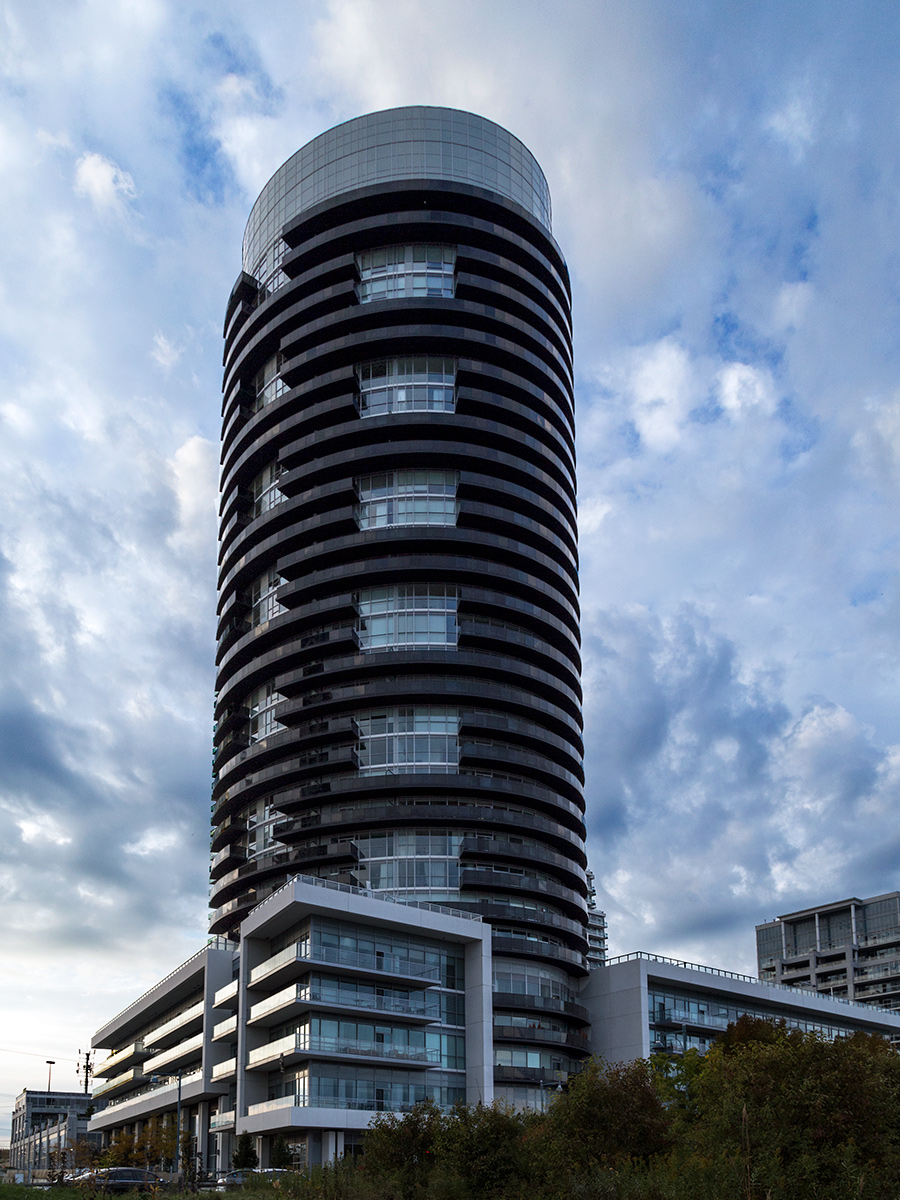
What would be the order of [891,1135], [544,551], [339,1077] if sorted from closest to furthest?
[891,1135] < [339,1077] < [544,551]

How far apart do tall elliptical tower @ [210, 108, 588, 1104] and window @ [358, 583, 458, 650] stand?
0.22 m

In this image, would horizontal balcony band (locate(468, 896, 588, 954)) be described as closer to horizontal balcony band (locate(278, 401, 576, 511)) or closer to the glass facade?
horizontal balcony band (locate(278, 401, 576, 511))

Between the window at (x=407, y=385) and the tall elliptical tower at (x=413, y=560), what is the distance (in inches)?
9.6

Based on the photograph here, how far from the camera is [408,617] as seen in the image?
108 meters

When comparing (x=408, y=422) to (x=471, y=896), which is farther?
(x=408, y=422)

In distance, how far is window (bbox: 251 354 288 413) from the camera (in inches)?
5000

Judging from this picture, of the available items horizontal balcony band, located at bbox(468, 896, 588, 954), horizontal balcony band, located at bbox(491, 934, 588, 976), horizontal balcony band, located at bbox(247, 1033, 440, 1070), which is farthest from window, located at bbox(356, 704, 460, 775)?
horizontal balcony band, located at bbox(247, 1033, 440, 1070)

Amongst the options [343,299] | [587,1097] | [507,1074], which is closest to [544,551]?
[343,299]

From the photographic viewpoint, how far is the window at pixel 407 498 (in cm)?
11150

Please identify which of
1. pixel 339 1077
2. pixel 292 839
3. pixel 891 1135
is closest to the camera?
pixel 891 1135

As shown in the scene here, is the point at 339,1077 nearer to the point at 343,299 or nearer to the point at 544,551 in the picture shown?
the point at 544,551

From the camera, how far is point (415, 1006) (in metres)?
79.9

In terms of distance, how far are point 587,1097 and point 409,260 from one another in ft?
315

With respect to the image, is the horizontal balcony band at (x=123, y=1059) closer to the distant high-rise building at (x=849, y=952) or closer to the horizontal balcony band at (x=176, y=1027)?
the horizontal balcony band at (x=176, y=1027)
